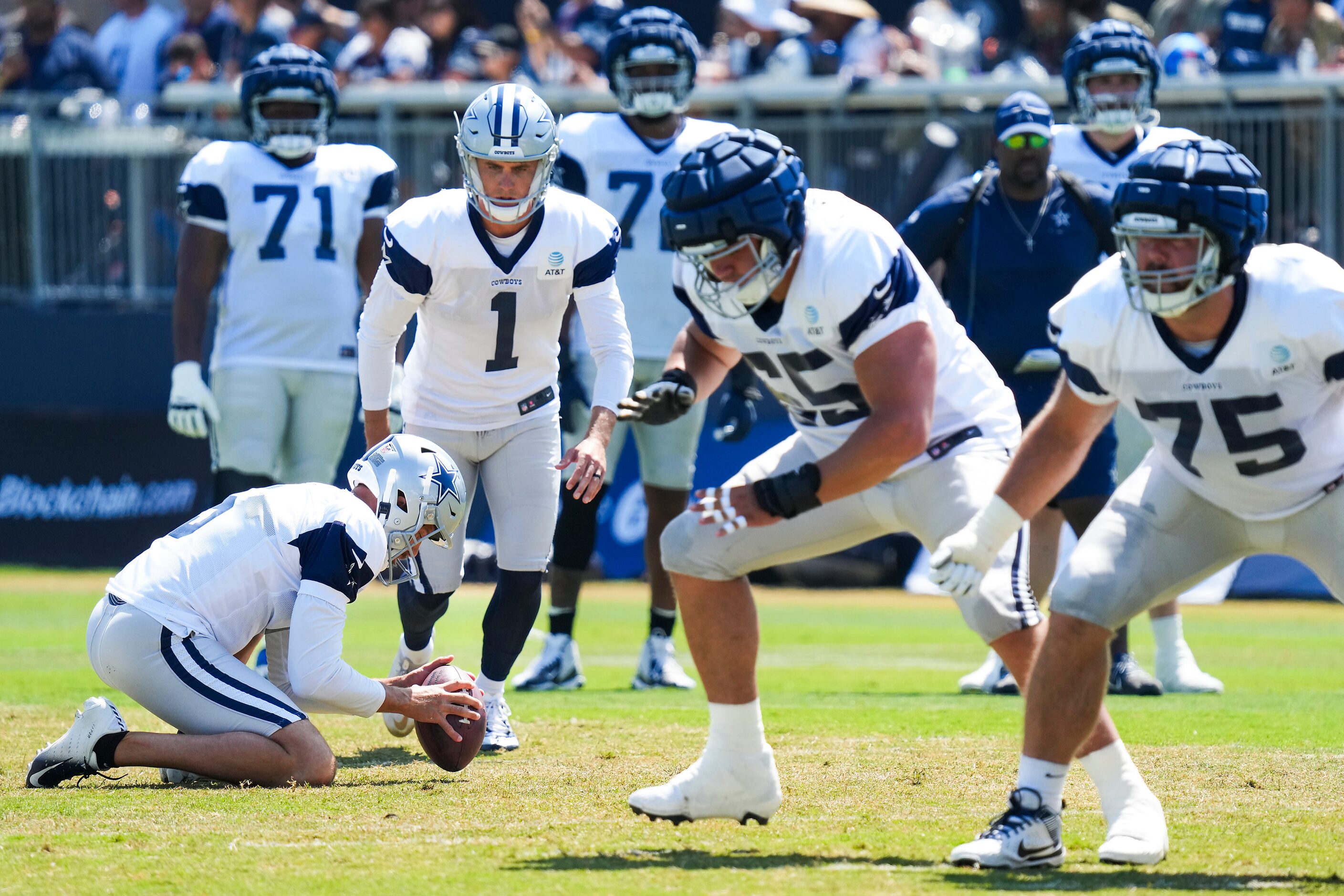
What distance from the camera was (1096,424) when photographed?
14.4 ft

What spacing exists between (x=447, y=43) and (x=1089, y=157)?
7.60m

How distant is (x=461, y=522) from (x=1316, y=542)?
8.79 ft

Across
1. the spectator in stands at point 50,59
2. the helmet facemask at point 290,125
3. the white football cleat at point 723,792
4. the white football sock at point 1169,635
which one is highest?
the helmet facemask at point 290,125

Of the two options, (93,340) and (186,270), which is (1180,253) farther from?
(93,340)

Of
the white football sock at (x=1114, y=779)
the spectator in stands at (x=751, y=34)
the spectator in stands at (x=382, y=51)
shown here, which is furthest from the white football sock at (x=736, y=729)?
the spectator in stands at (x=382, y=51)

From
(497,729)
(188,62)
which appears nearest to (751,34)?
(188,62)

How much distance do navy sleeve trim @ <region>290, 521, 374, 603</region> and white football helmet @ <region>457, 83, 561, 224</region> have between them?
1.38 m

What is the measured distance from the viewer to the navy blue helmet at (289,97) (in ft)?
25.8

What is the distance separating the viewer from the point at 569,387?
7938 millimetres

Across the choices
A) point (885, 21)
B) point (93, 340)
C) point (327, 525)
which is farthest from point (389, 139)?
point (327, 525)

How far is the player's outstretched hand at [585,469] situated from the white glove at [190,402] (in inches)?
102

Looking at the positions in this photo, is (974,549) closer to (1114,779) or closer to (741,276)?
(1114,779)

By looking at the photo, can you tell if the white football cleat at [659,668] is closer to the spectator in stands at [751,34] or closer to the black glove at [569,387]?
the black glove at [569,387]

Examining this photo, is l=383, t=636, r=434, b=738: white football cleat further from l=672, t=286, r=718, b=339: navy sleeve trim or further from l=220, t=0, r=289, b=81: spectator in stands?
l=220, t=0, r=289, b=81: spectator in stands
